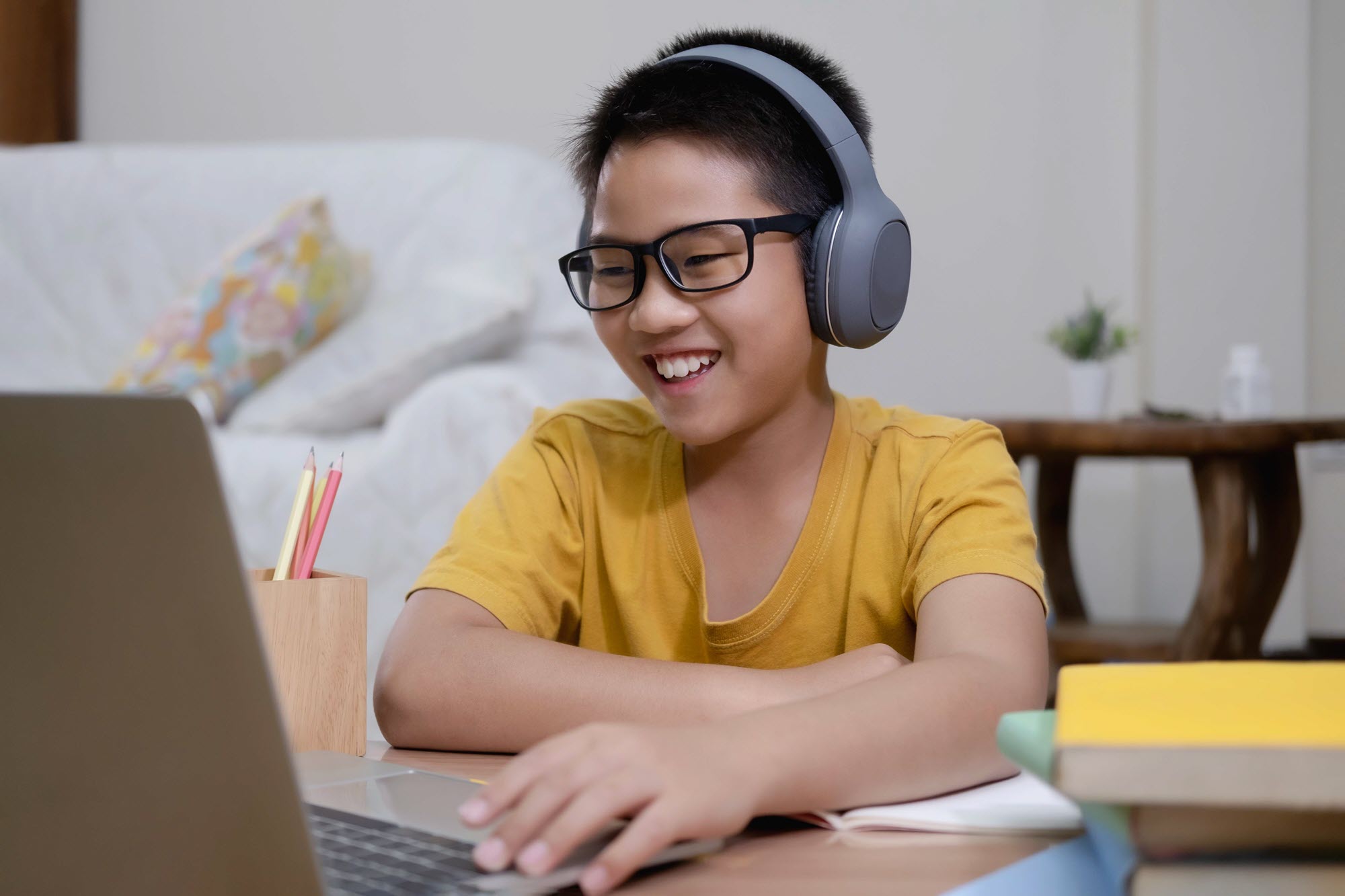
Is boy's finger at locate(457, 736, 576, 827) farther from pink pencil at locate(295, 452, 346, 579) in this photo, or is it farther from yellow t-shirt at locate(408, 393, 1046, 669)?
yellow t-shirt at locate(408, 393, 1046, 669)

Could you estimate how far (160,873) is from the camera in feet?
1.17

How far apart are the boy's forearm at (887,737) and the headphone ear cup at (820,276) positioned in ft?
1.02

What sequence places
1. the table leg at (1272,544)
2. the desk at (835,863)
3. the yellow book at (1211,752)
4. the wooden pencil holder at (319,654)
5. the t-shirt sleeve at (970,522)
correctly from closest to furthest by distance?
the yellow book at (1211,752) → the desk at (835,863) → the wooden pencil holder at (319,654) → the t-shirt sleeve at (970,522) → the table leg at (1272,544)

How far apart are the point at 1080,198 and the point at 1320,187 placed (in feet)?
1.72

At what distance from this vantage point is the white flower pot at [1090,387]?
237 cm

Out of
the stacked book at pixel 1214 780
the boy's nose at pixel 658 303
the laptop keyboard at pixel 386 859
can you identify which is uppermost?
the boy's nose at pixel 658 303

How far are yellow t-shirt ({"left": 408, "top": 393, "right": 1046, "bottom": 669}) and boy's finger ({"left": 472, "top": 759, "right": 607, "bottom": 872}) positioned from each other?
41cm

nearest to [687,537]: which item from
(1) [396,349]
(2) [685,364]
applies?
(2) [685,364]

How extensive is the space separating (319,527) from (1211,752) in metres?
0.48

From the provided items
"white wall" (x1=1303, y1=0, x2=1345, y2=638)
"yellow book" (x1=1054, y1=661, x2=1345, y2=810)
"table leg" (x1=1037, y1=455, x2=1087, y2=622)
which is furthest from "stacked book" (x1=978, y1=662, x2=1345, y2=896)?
"white wall" (x1=1303, y1=0, x2=1345, y2=638)

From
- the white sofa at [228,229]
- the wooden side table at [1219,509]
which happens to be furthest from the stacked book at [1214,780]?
the wooden side table at [1219,509]

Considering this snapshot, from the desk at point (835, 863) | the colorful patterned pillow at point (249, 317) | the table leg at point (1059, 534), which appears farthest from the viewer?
the table leg at point (1059, 534)

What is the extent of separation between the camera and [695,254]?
854 millimetres

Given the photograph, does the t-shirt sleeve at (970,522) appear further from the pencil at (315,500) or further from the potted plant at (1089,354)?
the potted plant at (1089,354)
